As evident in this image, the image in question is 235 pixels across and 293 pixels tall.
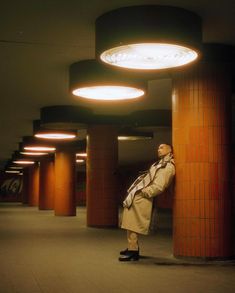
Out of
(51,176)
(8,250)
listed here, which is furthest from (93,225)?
(51,176)

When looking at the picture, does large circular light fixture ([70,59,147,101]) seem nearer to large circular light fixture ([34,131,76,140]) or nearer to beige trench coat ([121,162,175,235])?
beige trench coat ([121,162,175,235])

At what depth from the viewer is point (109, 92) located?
9.98 meters

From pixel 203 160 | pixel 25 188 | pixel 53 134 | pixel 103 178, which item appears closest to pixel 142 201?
pixel 203 160

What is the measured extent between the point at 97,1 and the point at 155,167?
10.1 ft

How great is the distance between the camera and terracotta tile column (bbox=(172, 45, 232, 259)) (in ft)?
28.7

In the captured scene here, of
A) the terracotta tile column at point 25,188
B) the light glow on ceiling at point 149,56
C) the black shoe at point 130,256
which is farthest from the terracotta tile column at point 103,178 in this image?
the terracotta tile column at point 25,188

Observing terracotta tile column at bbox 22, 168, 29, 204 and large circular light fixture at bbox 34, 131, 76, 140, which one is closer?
large circular light fixture at bbox 34, 131, 76, 140

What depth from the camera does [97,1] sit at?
6.83m

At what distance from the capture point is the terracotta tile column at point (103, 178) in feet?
54.6

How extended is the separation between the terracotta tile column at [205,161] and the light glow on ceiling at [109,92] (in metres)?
1.23

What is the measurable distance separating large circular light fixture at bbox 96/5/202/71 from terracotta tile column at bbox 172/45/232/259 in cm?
152

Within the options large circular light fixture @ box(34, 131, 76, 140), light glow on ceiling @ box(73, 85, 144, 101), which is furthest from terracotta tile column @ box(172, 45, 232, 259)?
large circular light fixture @ box(34, 131, 76, 140)

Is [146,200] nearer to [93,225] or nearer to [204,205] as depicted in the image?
[204,205]

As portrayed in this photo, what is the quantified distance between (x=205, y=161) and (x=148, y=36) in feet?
9.42
